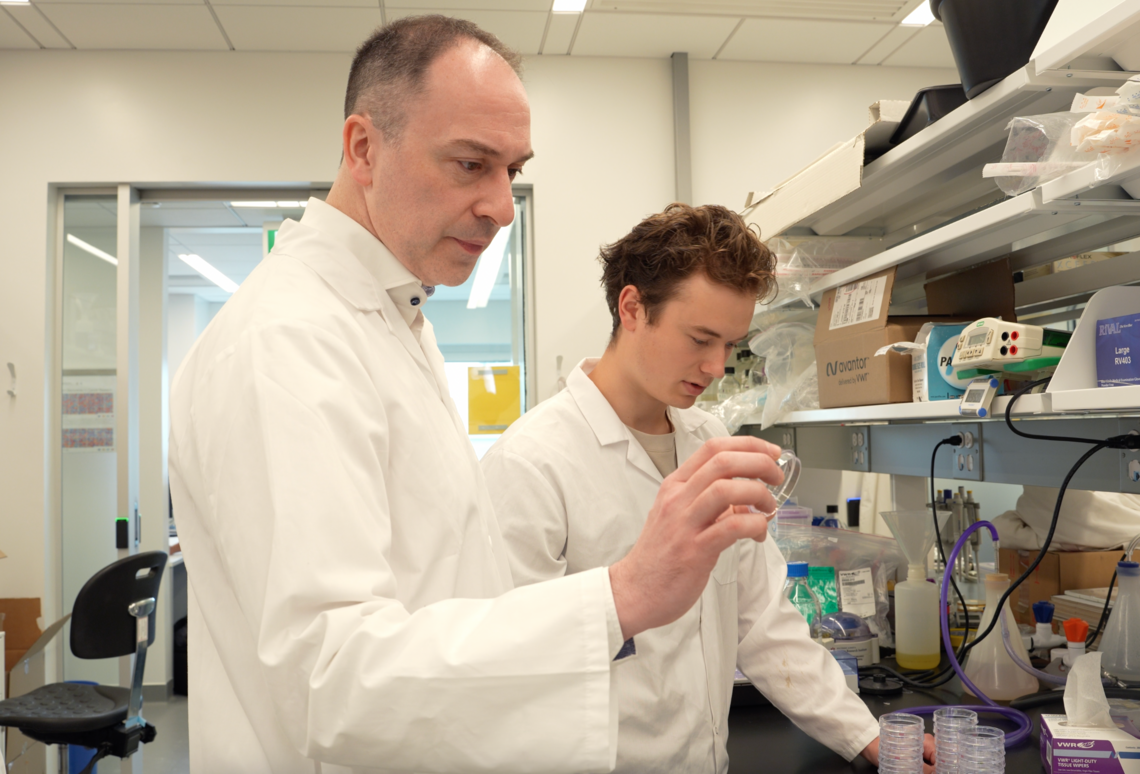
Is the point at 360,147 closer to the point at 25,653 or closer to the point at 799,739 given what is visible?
the point at 799,739

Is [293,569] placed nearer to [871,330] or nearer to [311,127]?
[871,330]

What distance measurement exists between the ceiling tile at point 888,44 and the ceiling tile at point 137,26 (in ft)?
8.71

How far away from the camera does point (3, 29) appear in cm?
299

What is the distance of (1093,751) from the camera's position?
1.08 m

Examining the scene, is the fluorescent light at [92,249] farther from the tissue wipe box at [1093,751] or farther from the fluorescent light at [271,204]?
the tissue wipe box at [1093,751]

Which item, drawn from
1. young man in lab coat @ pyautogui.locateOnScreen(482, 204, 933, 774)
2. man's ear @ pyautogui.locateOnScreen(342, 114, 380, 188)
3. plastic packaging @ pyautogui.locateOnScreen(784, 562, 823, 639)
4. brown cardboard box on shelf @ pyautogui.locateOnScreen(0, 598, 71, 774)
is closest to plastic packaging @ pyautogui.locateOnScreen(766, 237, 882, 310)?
young man in lab coat @ pyautogui.locateOnScreen(482, 204, 933, 774)

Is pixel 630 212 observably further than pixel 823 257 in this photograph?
Yes

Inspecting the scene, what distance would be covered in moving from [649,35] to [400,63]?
104 inches

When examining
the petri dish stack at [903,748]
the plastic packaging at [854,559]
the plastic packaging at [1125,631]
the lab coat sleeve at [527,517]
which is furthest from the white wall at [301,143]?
the petri dish stack at [903,748]

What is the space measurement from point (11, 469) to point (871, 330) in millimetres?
3185

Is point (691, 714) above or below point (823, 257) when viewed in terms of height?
below

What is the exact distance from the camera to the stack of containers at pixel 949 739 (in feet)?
3.76

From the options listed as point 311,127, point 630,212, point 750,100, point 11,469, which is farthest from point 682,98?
point 11,469

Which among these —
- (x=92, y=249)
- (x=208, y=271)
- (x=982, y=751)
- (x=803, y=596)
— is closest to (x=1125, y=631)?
(x=982, y=751)
